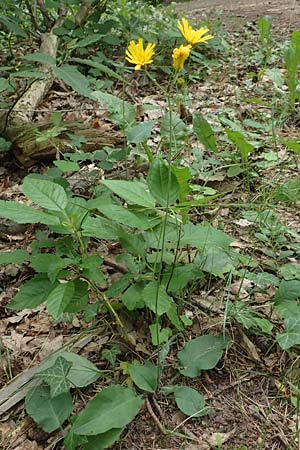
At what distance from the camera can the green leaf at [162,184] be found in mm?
1343

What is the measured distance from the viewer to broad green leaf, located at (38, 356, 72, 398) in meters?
1.37

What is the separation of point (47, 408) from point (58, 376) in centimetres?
10

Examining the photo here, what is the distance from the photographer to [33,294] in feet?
4.69

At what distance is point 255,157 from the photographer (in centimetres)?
261

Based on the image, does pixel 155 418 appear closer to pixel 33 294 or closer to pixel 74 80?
pixel 33 294

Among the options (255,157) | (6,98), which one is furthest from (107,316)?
(6,98)

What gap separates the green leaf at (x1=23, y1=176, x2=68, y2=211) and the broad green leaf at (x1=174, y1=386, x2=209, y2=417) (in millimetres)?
651

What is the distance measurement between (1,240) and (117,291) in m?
0.95

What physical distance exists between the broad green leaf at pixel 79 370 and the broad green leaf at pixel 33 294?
20 centimetres

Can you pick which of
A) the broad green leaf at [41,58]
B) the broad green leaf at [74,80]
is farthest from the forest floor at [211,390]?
the broad green leaf at [41,58]

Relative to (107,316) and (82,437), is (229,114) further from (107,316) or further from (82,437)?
(82,437)

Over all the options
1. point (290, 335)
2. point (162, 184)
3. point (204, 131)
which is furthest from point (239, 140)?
point (290, 335)

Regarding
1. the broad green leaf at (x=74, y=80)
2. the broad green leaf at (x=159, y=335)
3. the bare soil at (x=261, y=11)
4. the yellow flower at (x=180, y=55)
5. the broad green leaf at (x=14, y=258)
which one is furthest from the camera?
the bare soil at (x=261, y=11)

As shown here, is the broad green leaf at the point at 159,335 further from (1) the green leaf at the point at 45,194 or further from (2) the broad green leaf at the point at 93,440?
(1) the green leaf at the point at 45,194
